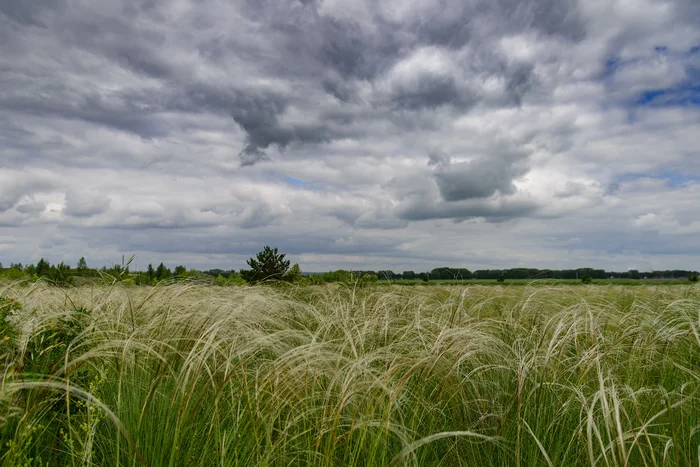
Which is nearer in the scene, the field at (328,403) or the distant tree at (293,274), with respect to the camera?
the field at (328,403)

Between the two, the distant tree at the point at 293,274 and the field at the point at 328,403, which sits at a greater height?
the distant tree at the point at 293,274

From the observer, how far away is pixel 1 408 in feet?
7.81

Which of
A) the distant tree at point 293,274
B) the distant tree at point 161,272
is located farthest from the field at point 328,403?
the distant tree at point 161,272

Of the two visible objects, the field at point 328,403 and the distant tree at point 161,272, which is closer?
the field at point 328,403

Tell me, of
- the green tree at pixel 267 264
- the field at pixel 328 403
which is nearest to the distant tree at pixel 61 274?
the green tree at pixel 267 264

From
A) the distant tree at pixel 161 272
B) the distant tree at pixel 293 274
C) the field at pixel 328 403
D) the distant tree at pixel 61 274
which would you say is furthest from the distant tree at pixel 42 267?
the field at pixel 328 403

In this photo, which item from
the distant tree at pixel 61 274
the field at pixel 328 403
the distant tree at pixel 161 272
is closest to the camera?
the field at pixel 328 403

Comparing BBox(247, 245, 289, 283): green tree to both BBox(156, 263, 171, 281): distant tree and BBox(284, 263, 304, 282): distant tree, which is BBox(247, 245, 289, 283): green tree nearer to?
BBox(284, 263, 304, 282): distant tree

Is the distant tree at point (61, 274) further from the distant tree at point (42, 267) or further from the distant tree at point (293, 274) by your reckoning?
the distant tree at point (293, 274)

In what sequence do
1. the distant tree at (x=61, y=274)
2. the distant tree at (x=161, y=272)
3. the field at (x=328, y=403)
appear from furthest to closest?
the distant tree at (x=161, y=272) < the distant tree at (x=61, y=274) < the field at (x=328, y=403)

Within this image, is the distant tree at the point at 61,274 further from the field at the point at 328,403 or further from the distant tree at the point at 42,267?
the field at the point at 328,403

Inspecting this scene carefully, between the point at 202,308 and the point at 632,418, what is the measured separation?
12.0ft

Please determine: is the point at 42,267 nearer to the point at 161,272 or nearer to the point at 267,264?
the point at 161,272

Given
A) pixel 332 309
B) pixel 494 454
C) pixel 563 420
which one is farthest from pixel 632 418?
pixel 332 309
